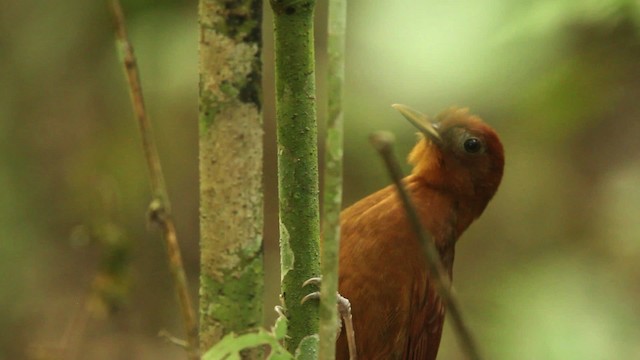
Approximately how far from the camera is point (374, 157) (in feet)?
12.6

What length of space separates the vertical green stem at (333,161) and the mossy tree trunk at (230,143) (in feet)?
0.27

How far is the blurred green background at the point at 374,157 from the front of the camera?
2965mm

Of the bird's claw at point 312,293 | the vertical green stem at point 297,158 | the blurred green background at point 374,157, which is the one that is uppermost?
the vertical green stem at point 297,158

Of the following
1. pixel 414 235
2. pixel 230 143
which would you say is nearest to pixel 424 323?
pixel 414 235

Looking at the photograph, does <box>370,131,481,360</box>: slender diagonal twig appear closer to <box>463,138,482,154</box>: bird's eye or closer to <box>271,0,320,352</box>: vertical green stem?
<box>271,0,320,352</box>: vertical green stem

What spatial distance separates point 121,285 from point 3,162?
6.16ft

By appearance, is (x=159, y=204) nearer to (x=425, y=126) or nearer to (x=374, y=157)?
(x=425, y=126)

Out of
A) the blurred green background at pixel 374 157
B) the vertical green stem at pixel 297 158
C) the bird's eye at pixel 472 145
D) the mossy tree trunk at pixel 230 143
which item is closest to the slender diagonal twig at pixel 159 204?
the mossy tree trunk at pixel 230 143

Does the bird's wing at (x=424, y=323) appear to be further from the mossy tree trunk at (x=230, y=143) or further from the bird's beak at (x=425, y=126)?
the mossy tree trunk at (x=230, y=143)

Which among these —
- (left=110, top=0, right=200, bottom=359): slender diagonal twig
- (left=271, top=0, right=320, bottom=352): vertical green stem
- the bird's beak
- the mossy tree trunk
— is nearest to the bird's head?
the bird's beak

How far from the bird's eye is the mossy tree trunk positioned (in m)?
1.38

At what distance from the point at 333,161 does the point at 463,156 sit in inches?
56.4

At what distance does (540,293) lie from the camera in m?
3.27

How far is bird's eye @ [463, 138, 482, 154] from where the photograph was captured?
7.84ft
